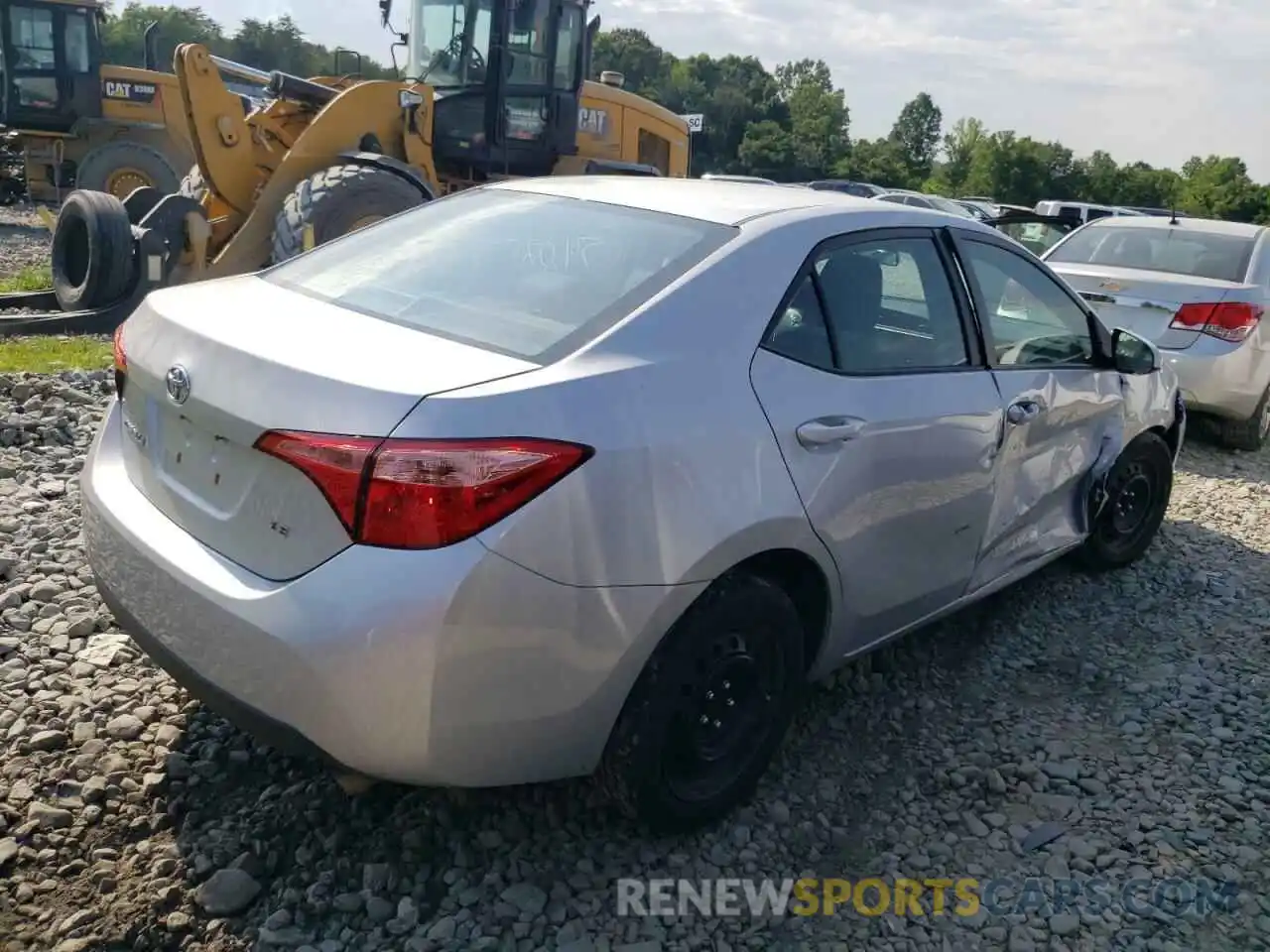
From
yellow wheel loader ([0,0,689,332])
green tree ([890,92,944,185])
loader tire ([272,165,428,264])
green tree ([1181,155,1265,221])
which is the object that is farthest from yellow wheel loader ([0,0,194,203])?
green tree ([890,92,944,185])

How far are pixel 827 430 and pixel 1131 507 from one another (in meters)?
2.83

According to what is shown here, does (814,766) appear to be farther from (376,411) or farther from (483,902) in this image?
(376,411)

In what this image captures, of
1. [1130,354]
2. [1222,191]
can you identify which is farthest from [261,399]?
[1222,191]

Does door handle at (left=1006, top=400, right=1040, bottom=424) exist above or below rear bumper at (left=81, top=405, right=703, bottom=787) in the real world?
above

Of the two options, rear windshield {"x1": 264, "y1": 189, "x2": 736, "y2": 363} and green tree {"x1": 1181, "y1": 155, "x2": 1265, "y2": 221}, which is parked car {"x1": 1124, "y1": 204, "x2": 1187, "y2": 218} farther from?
green tree {"x1": 1181, "y1": 155, "x2": 1265, "y2": 221}

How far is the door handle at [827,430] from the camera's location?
2840 mm

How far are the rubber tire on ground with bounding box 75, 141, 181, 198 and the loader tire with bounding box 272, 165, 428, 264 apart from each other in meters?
8.53

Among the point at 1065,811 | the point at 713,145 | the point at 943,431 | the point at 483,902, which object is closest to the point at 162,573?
the point at 483,902

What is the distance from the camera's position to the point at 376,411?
2.26 metres

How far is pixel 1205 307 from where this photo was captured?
7.17 m

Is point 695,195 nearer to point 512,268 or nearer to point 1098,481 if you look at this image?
point 512,268

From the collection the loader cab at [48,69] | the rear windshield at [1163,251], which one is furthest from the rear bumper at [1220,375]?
the loader cab at [48,69]

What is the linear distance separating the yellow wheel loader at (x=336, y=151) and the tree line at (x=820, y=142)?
29576mm

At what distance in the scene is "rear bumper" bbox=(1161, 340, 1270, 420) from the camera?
718 centimetres
